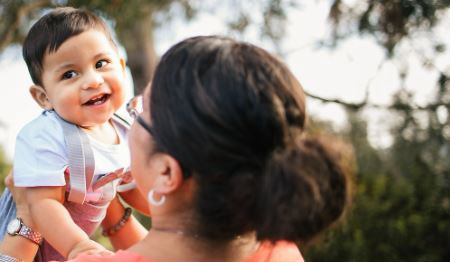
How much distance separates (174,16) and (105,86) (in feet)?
15.3

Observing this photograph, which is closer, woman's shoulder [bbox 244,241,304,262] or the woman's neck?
the woman's neck

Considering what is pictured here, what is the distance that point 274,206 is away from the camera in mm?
1358

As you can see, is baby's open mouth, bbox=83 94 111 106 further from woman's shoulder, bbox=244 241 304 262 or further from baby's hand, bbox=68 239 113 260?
woman's shoulder, bbox=244 241 304 262

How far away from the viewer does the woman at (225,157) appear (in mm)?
1371

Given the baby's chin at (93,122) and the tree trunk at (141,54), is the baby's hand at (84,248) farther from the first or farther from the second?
the tree trunk at (141,54)

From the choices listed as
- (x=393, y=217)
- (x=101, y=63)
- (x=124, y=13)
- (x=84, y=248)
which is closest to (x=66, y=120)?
(x=101, y=63)

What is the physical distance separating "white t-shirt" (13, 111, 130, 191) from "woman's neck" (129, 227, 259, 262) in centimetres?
40

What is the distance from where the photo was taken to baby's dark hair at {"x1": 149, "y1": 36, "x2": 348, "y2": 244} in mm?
1369

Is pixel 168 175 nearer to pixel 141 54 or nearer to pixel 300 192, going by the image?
pixel 300 192

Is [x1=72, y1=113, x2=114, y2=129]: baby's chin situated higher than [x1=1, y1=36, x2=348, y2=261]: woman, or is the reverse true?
[x1=1, y1=36, x2=348, y2=261]: woman

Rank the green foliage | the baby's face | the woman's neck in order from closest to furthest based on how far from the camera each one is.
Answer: the woman's neck → the baby's face → the green foliage

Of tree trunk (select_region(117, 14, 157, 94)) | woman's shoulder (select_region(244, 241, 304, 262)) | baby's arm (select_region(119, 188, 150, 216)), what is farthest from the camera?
tree trunk (select_region(117, 14, 157, 94))

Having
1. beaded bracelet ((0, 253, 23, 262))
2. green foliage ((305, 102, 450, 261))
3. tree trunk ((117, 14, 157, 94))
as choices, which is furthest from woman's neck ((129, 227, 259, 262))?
green foliage ((305, 102, 450, 261))

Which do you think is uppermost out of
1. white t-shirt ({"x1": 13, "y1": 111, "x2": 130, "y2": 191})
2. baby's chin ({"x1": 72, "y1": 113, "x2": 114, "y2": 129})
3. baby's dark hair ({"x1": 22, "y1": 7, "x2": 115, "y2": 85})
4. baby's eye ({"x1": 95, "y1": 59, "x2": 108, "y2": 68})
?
baby's dark hair ({"x1": 22, "y1": 7, "x2": 115, "y2": 85})
